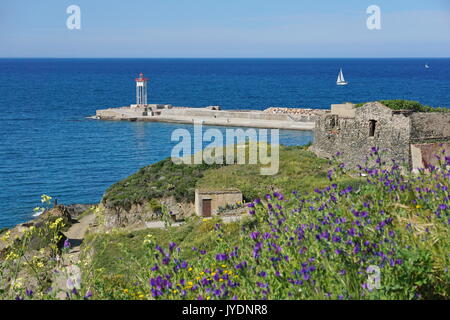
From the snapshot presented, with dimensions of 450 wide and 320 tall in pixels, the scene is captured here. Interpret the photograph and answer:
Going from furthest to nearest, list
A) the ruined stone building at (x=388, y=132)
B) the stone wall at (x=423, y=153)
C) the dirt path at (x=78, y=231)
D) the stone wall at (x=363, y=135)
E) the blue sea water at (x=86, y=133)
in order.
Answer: the blue sea water at (x=86, y=133)
the dirt path at (x=78, y=231)
the stone wall at (x=363, y=135)
the ruined stone building at (x=388, y=132)
the stone wall at (x=423, y=153)

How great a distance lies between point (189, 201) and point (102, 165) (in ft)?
82.3

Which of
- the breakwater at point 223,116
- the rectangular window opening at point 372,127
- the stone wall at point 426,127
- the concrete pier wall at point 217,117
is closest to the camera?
the stone wall at point 426,127

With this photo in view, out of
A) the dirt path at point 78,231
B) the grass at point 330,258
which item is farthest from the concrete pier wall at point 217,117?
the grass at point 330,258

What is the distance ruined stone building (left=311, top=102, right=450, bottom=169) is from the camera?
23.0 meters

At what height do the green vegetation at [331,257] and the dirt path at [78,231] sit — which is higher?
the green vegetation at [331,257]

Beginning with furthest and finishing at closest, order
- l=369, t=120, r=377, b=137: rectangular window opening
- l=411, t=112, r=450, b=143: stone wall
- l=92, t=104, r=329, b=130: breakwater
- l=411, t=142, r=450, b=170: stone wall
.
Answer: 1. l=92, t=104, r=329, b=130: breakwater
2. l=369, t=120, r=377, b=137: rectangular window opening
3. l=411, t=112, r=450, b=143: stone wall
4. l=411, t=142, r=450, b=170: stone wall

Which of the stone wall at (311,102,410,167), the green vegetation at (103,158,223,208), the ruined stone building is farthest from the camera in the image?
the green vegetation at (103,158,223,208)

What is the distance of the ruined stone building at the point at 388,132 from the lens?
22984mm

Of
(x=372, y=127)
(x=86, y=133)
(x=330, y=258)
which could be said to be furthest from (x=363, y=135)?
(x=86, y=133)

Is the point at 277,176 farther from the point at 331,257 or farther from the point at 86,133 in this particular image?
the point at 86,133

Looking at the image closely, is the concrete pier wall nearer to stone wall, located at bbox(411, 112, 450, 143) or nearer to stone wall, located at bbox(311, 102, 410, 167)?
stone wall, located at bbox(311, 102, 410, 167)

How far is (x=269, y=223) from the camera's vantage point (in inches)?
247

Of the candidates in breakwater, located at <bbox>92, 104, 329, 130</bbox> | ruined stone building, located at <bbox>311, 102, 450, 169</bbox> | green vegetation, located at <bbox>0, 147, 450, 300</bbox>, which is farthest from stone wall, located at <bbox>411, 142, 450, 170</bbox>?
breakwater, located at <bbox>92, 104, 329, 130</bbox>

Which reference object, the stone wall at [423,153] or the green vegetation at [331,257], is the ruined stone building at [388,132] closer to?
the stone wall at [423,153]
